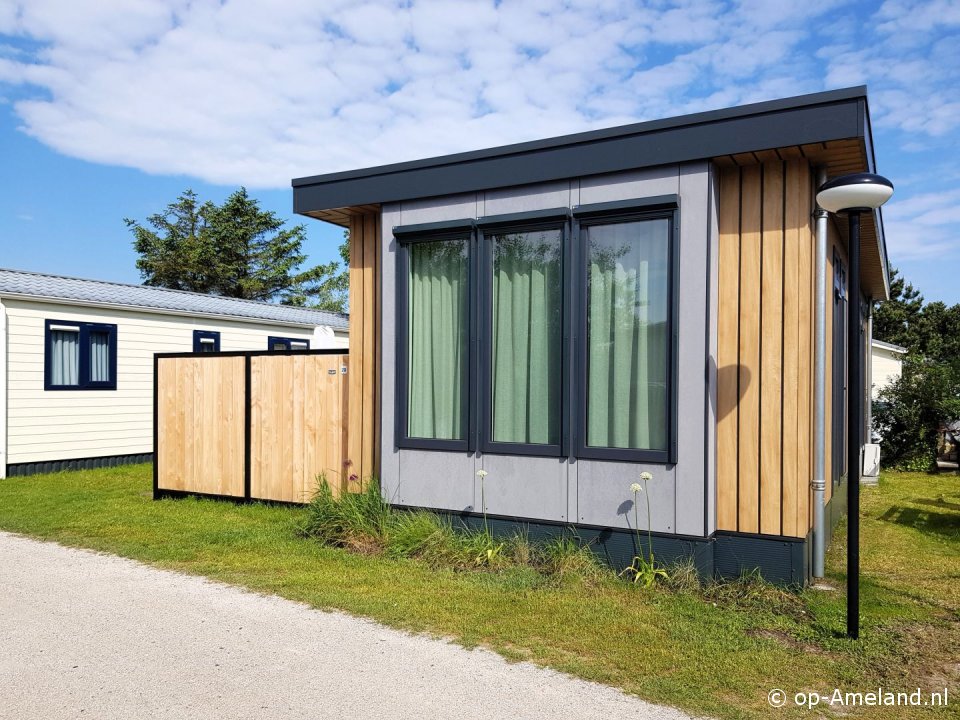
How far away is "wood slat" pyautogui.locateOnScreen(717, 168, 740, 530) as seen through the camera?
17.3 ft

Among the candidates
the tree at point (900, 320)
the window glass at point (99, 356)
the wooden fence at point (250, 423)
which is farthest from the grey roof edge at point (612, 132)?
the tree at point (900, 320)

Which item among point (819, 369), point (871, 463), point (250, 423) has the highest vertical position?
point (819, 369)

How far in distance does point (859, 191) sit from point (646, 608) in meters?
2.75

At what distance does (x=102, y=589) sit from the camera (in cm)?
529

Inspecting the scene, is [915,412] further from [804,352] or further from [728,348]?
[728,348]

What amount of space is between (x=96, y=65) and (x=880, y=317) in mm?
29776

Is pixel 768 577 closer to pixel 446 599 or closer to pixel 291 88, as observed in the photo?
pixel 446 599

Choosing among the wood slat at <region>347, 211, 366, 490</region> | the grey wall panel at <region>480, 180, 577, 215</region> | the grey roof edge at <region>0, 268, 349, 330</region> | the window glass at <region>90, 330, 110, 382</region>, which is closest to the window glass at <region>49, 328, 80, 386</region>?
the window glass at <region>90, 330, 110, 382</region>

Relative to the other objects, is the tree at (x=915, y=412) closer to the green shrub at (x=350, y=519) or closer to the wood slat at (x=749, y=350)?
the wood slat at (x=749, y=350)

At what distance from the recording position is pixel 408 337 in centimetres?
654

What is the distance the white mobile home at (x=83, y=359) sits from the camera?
456 inches

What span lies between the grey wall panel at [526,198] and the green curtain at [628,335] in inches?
15.1

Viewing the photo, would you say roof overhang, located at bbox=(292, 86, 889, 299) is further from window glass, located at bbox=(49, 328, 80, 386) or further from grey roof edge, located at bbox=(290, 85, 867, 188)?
window glass, located at bbox=(49, 328, 80, 386)

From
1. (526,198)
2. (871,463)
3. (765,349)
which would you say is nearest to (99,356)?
(526,198)
